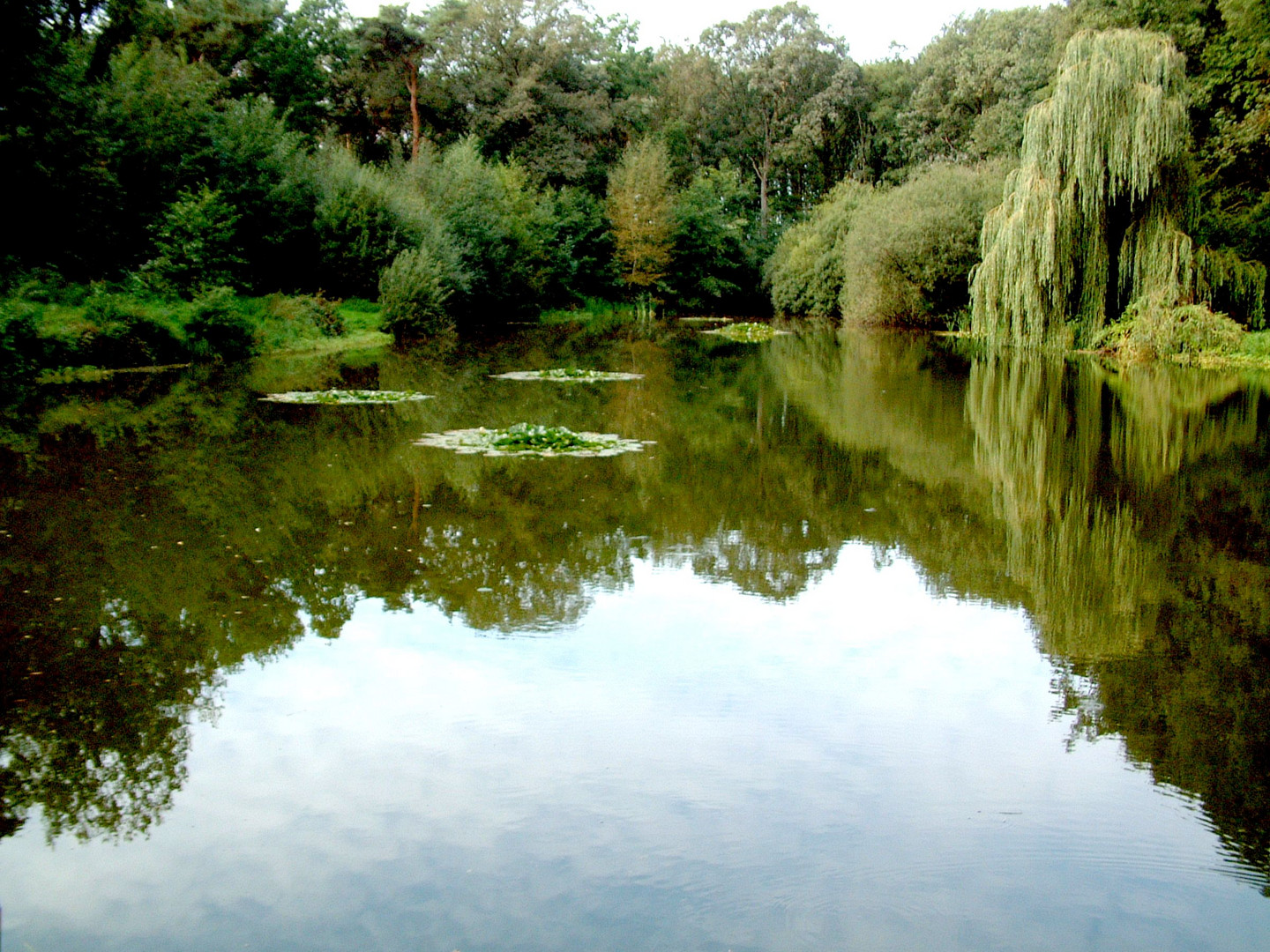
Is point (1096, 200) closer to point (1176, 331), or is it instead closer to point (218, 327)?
point (1176, 331)

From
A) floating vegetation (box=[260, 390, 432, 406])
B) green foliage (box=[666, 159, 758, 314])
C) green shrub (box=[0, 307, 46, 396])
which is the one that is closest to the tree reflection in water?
floating vegetation (box=[260, 390, 432, 406])

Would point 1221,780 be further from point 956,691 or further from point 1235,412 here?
point 1235,412

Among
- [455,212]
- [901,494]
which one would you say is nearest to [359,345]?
[455,212]

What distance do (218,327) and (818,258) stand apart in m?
28.5

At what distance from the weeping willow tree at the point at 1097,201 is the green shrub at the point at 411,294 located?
46.8ft

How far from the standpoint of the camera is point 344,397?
Result: 14.8 meters

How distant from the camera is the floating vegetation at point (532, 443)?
1097 cm

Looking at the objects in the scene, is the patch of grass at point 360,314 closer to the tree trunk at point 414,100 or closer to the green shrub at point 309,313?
the green shrub at point 309,313

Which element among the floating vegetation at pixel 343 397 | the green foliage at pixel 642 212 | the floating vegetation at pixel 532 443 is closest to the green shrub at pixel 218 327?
the floating vegetation at pixel 343 397

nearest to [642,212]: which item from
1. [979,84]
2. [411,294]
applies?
[979,84]

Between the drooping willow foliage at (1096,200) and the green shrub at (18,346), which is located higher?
the drooping willow foliage at (1096,200)

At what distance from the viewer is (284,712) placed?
4.55 metres

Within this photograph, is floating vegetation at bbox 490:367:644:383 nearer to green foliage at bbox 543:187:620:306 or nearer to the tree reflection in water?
the tree reflection in water

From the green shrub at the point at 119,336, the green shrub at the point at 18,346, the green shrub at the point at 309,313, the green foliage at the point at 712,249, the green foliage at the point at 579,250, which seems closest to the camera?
the green shrub at the point at 18,346
